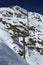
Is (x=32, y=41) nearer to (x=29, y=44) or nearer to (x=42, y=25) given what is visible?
(x=29, y=44)

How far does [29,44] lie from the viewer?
60.0m

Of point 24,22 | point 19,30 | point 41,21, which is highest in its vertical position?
point 41,21

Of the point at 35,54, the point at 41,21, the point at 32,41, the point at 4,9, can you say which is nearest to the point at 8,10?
the point at 4,9

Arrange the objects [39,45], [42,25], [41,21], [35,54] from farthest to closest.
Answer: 1. [41,21]
2. [42,25]
3. [39,45]
4. [35,54]

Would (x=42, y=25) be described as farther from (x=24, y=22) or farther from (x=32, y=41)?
(x=32, y=41)

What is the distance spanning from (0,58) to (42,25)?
233 feet

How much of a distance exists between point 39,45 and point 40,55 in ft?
18.6

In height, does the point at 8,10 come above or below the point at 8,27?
above

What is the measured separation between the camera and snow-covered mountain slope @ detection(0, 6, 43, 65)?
A: 1984 inches

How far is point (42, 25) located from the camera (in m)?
80.6

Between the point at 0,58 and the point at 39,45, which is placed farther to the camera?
the point at 39,45

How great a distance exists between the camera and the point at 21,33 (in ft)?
215

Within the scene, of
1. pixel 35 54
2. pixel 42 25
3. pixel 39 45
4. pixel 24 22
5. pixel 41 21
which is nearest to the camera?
pixel 35 54

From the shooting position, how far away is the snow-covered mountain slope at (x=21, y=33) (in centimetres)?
5041
